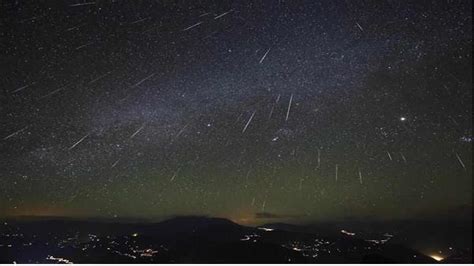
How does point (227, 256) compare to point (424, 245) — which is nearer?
point (227, 256)

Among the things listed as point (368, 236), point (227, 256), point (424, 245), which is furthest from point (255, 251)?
point (424, 245)

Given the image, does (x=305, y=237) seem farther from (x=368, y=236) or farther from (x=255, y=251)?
(x=255, y=251)

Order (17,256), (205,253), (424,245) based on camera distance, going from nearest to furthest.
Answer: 1. (17,256)
2. (205,253)
3. (424,245)

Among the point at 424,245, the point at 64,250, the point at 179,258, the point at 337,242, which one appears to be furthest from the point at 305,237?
the point at 64,250

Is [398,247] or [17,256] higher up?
[398,247]

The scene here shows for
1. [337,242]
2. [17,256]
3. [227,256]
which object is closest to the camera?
[17,256]

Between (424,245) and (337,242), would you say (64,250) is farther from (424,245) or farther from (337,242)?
(424,245)
